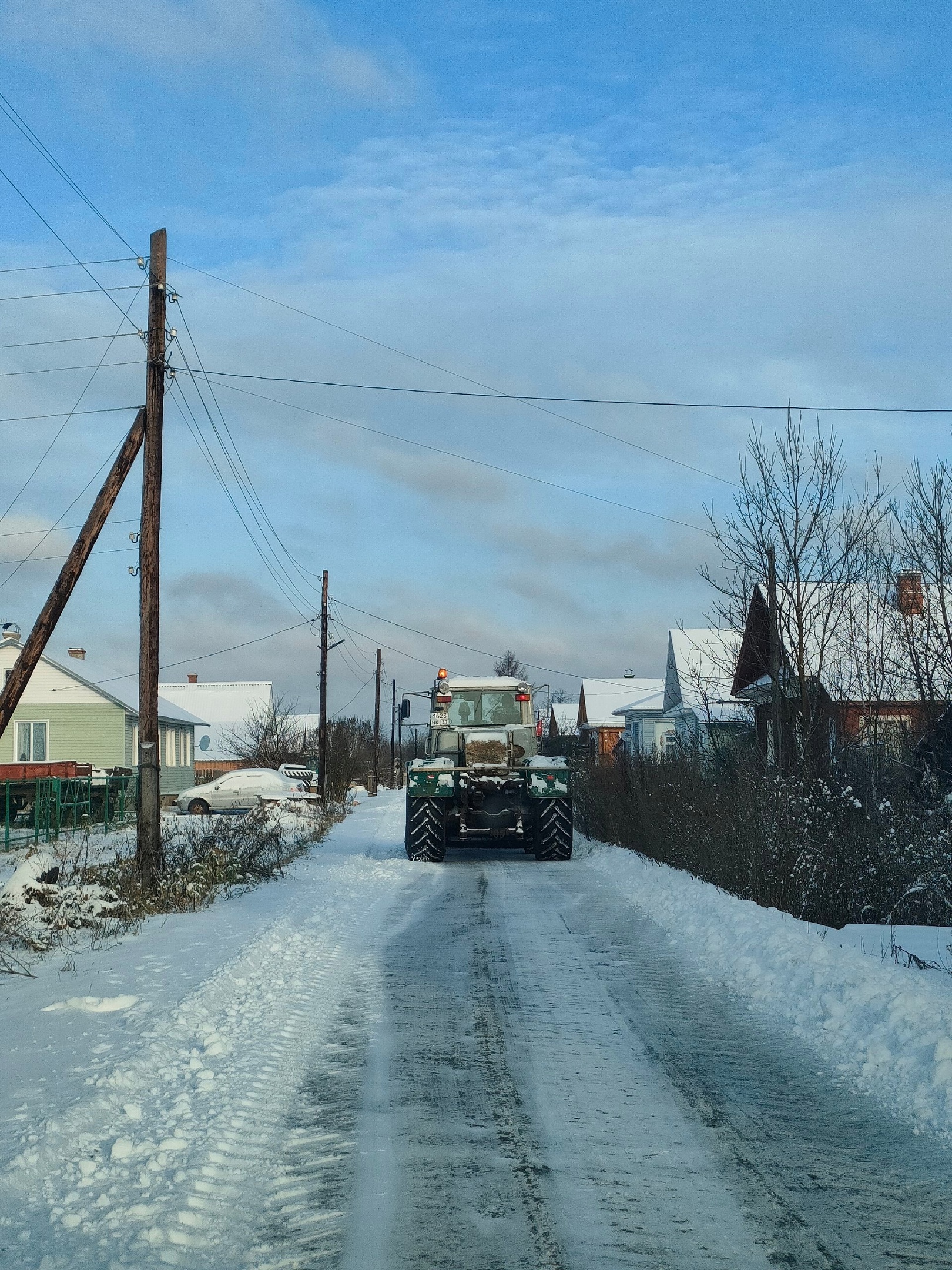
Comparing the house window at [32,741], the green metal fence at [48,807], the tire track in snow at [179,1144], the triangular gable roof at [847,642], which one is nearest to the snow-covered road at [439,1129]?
the tire track in snow at [179,1144]

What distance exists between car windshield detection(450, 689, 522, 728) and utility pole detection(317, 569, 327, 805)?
1465 cm

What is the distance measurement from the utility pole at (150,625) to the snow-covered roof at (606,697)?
5289 centimetres

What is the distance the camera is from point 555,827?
1988 cm

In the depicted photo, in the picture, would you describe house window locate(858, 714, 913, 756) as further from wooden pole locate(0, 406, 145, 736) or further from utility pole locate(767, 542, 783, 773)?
wooden pole locate(0, 406, 145, 736)

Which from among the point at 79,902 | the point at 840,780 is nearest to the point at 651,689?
the point at 840,780

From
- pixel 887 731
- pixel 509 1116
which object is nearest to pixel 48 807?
pixel 887 731

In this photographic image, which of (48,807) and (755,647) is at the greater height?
(755,647)

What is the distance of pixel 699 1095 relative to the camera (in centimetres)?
566

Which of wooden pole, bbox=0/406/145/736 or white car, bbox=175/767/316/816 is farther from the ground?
wooden pole, bbox=0/406/145/736

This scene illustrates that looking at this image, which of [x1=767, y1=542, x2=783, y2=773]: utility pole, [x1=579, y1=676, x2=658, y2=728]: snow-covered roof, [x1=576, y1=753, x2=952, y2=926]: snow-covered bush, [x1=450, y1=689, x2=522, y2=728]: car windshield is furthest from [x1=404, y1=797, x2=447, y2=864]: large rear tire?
[x1=579, y1=676, x2=658, y2=728]: snow-covered roof

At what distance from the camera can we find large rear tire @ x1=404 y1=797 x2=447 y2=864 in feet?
63.7

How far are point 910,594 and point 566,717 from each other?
72.4 meters

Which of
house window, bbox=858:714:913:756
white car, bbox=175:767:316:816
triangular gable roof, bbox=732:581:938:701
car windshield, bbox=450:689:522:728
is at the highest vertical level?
triangular gable roof, bbox=732:581:938:701

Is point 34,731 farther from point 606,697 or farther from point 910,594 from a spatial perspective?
point 606,697
